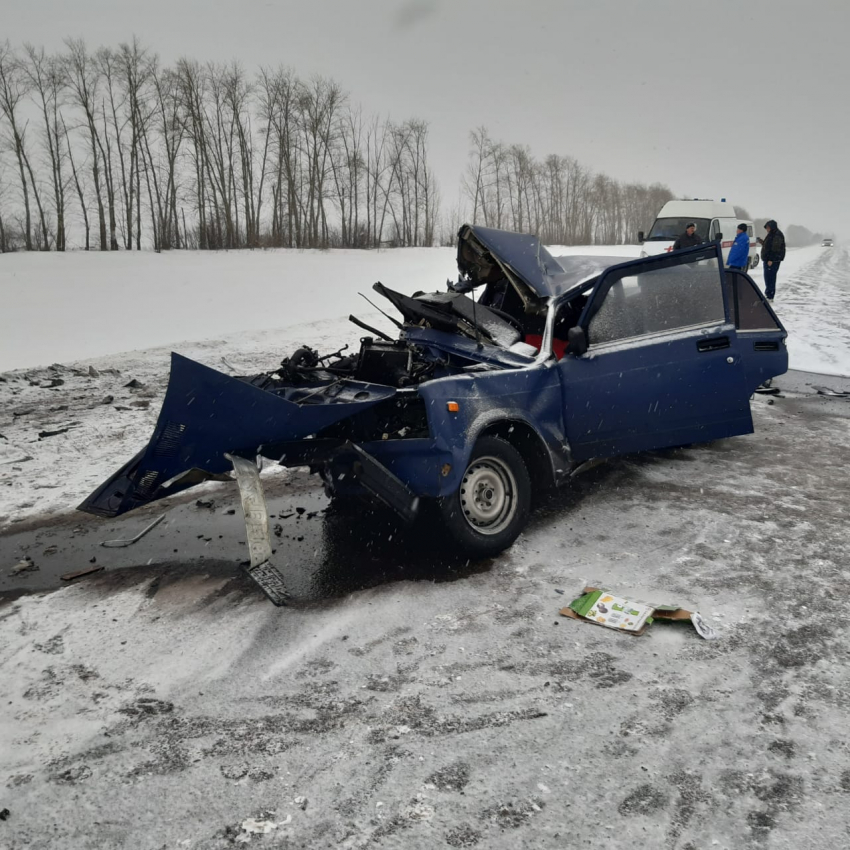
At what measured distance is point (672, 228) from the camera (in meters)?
20.6

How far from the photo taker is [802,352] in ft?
37.3

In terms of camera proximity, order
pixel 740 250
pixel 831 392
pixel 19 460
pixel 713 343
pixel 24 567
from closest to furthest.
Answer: pixel 24 567 < pixel 713 343 < pixel 19 460 < pixel 831 392 < pixel 740 250

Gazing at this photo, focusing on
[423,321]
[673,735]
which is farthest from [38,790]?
[423,321]

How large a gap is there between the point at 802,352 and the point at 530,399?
883 centimetres

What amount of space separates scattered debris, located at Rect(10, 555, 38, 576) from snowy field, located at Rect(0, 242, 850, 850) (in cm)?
13

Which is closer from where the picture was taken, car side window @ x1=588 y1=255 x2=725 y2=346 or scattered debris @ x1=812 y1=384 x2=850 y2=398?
car side window @ x1=588 y1=255 x2=725 y2=346

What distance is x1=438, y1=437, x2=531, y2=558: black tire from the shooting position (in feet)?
13.6

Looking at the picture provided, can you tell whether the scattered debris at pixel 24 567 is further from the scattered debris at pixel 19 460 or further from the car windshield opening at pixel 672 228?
the car windshield opening at pixel 672 228

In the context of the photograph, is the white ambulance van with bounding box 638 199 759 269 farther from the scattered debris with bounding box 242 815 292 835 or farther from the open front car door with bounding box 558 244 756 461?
the scattered debris with bounding box 242 815 292 835

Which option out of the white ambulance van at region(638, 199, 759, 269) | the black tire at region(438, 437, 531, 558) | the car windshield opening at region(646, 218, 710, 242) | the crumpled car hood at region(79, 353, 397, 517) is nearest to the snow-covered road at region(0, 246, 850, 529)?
the crumpled car hood at region(79, 353, 397, 517)

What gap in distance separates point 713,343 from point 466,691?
3.38 meters

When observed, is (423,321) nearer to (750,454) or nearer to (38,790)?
(750,454)

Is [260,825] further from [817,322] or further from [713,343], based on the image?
[817,322]

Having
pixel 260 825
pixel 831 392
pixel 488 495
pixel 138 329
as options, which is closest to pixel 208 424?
pixel 488 495
